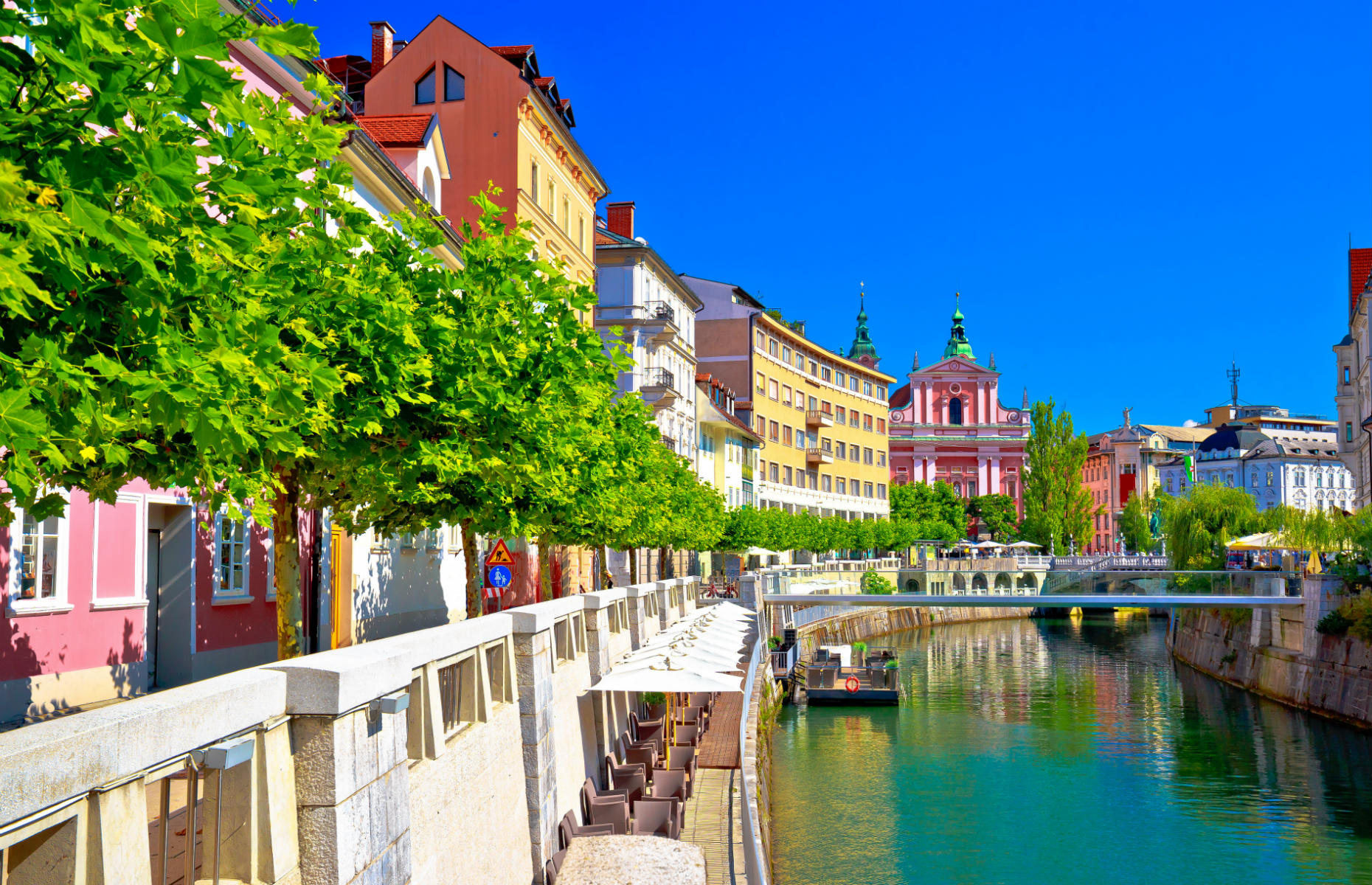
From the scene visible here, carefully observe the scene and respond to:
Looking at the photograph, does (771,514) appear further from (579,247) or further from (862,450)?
(862,450)

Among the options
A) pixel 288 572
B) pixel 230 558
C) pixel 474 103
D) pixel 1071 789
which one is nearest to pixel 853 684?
pixel 1071 789

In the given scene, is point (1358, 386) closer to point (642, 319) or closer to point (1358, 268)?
point (1358, 268)

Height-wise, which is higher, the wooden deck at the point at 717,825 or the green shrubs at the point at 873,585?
the green shrubs at the point at 873,585

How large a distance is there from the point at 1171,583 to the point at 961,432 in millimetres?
70330

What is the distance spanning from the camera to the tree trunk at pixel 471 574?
697 inches

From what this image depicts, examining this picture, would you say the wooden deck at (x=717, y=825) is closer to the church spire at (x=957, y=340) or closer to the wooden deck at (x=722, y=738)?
the wooden deck at (x=722, y=738)

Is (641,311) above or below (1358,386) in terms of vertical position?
above

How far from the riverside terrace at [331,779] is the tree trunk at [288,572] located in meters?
2.21

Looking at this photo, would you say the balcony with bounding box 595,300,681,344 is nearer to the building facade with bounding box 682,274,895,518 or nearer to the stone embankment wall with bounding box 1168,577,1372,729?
the building facade with bounding box 682,274,895,518

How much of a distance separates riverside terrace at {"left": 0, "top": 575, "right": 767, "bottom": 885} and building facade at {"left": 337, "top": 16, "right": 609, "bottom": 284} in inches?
1005

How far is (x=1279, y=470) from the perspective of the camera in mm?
136125

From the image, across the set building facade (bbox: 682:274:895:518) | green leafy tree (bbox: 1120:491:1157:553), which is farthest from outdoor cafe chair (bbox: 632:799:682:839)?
green leafy tree (bbox: 1120:491:1157:553)

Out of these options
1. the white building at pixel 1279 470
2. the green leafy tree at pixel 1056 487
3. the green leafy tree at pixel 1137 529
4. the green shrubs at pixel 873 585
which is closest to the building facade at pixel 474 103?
the green shrubs at pixel 873 585

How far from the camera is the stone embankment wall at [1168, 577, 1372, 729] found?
3538 centimetres
